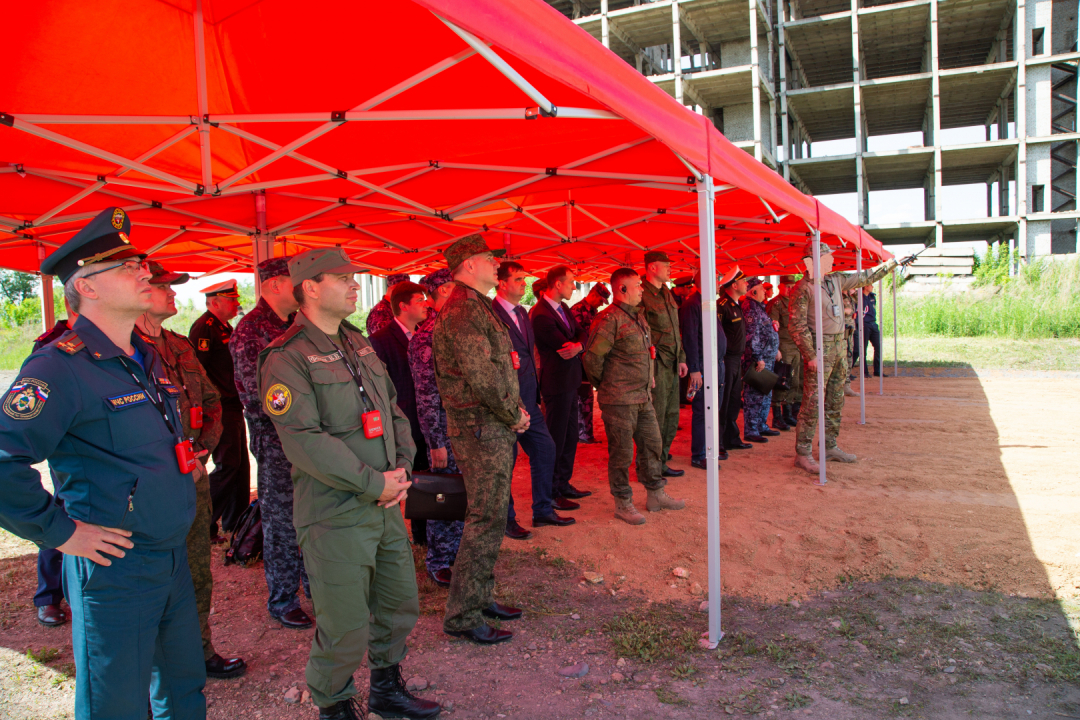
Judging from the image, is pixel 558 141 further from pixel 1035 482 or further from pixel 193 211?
pixel 1035 482

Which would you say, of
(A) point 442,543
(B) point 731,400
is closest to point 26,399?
(A) point 442,543

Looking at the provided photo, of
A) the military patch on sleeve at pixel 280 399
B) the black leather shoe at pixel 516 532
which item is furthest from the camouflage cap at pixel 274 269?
the black leather shoe at pixel 516 532

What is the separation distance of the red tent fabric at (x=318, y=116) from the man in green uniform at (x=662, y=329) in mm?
824

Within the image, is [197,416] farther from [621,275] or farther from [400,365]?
[621,275]

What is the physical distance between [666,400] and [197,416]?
Result: 13.1 ft

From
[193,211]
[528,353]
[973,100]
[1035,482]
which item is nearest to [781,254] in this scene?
[1035,482]

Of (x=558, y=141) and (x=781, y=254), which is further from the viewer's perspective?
(x=781, y=254)

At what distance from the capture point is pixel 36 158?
12.1 feet

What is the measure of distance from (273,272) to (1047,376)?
14628 millimetres

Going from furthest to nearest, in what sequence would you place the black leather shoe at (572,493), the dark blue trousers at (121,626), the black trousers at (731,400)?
the black trousers at (731,400) < the black leather shoe at (572,493) < the dark blue trousers at (121,626)

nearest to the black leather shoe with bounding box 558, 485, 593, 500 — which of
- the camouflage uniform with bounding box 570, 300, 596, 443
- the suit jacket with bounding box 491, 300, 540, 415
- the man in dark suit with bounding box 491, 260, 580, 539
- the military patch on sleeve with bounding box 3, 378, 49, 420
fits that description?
the man in dark suit with bounding box 491, 260, 580, 539

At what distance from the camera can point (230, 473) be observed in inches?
183

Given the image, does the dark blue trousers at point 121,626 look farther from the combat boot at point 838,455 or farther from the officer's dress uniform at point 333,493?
the combat boot at point 838,455

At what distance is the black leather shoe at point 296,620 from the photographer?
11.2 ft
